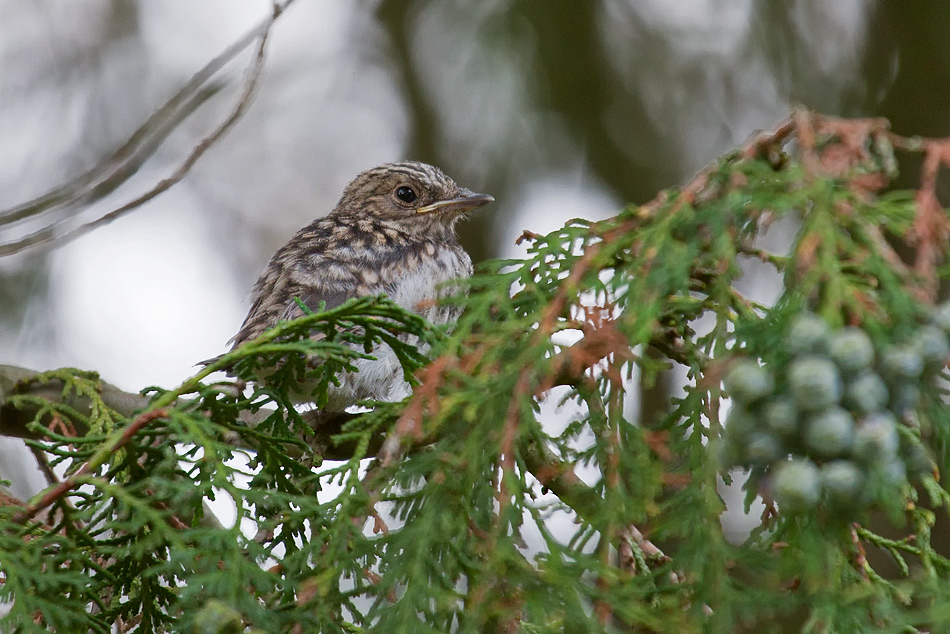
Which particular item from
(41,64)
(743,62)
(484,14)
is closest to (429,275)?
(484,14)

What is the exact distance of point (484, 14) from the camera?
5645 mm

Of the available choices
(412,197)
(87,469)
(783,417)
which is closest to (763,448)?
(783,417)

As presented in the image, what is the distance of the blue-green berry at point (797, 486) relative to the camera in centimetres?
104

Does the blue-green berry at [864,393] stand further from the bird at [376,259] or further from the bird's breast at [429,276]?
the bird's breast at [429,276]

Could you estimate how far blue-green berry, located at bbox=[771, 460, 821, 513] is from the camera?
3.42 ft

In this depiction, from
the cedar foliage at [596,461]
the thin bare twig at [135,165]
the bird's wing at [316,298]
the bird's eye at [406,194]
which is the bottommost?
the bird's eye at [406,194]

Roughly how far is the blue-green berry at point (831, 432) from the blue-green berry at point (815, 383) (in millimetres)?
10

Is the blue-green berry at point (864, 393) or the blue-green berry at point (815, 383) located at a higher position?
the blue-green berry at point (815, 383)

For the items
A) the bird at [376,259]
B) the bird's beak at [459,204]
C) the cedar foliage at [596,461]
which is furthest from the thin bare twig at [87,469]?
the bird's beak at [459,204]

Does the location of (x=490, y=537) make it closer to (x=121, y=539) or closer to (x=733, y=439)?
(x=733, y=439)

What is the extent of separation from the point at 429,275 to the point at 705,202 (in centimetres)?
262

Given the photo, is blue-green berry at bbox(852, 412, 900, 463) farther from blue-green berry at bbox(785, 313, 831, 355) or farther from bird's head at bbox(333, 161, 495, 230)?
bird's head at bbox(333, 161, 495, 230)

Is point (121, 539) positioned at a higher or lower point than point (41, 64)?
lower

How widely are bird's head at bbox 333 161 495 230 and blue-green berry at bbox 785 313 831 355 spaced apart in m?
3.39
